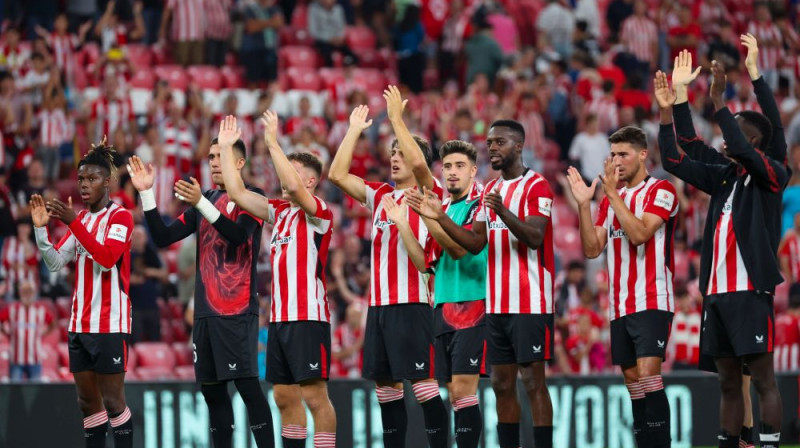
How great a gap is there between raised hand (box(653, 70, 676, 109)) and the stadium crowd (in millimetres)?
6729

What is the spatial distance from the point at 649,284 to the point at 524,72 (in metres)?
12.8

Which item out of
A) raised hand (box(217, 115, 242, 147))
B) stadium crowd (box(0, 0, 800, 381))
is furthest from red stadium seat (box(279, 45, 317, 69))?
raised hand (box(217, 115, 242, 147))

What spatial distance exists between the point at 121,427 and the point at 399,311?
95.1 inches

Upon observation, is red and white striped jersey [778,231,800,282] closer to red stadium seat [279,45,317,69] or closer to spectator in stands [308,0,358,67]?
spectator in stands [308,0,358,67]

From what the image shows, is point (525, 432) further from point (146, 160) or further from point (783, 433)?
point (146, 160)

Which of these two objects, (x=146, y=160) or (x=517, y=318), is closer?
(x=517, y=318)

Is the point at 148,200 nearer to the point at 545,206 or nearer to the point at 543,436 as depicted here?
the point at 545,206

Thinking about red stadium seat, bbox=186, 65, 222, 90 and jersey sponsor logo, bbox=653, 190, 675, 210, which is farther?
red stadium seat, bbox=186, 65, 222, 90

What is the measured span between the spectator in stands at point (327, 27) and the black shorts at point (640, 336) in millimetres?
13167

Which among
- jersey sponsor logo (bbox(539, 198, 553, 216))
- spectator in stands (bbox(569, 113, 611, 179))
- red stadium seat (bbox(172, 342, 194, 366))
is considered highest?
spectator in stands (bbox(569, 113, 611, 179))

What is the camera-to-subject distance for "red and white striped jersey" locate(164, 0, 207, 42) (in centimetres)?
2112

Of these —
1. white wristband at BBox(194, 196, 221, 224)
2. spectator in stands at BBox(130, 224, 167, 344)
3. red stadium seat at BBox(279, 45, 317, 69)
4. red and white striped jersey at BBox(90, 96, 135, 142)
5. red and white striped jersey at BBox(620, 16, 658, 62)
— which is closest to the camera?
white wristband at BBox(194, 196, 221, 224)

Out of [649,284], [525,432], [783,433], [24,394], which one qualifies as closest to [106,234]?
[24,394]

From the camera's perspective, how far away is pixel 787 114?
2184 cm
